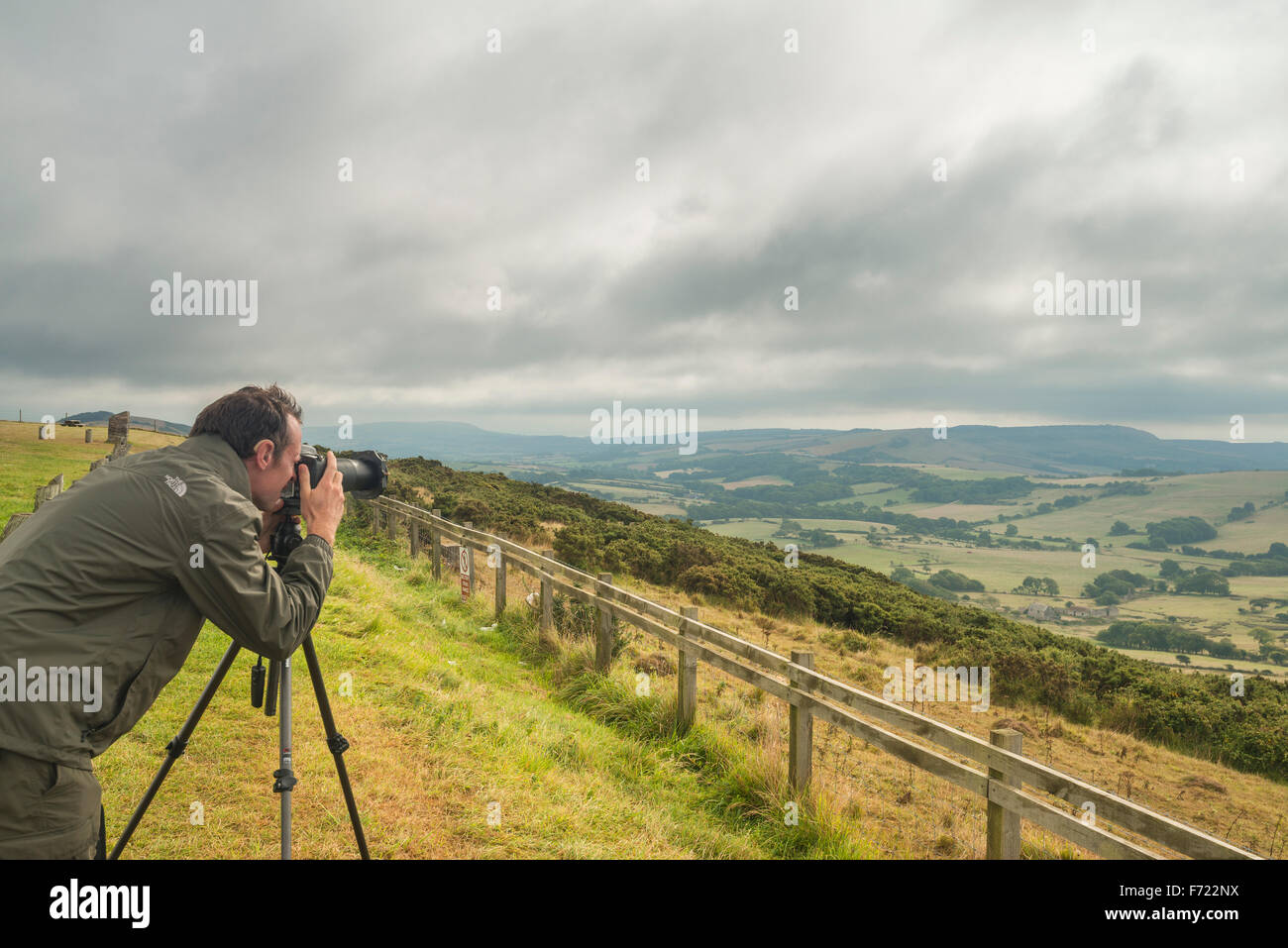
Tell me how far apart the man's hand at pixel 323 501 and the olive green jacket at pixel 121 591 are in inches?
14.3

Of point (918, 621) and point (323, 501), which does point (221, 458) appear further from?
point (918, 621)

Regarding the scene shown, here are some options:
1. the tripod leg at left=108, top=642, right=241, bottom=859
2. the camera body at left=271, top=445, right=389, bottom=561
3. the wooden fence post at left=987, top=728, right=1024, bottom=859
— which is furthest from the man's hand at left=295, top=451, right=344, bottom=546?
the wooden fence post at left=987, top=728, right=1024, bottom=859

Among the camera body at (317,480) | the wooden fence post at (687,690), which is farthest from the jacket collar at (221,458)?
the wooden fence post at (687,690)

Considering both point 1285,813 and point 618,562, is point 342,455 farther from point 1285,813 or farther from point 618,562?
point 618,562

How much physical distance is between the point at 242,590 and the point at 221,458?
1.62ft

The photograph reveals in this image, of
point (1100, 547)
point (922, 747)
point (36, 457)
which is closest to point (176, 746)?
point (922, 747)

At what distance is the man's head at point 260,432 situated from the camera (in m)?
2.22

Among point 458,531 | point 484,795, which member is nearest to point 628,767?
point 484,795

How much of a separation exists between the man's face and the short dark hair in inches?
1.0

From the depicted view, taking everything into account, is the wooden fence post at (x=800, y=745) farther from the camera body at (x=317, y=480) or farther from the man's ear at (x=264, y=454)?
the man's ear at (x=264, y=454)

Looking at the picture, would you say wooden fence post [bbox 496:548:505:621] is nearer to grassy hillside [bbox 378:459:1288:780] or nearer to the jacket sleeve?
grassy hillside [bbox 378:459:1288:780]

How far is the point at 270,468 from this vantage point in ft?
7.66
